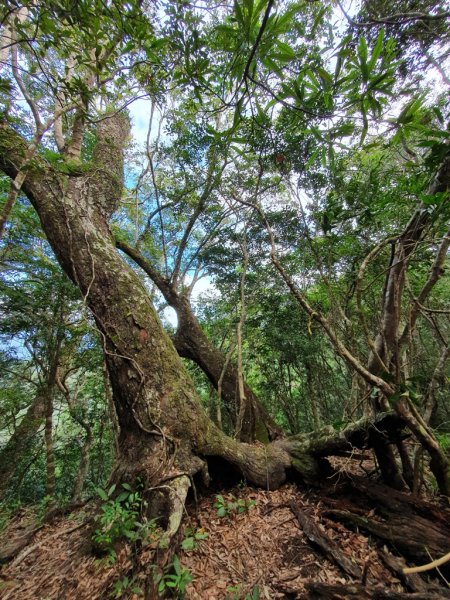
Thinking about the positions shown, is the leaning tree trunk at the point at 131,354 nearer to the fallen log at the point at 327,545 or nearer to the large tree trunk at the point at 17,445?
the fallen log at the point at 327,545

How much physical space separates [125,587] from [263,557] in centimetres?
111

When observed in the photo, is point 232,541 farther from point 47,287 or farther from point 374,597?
point 47,287

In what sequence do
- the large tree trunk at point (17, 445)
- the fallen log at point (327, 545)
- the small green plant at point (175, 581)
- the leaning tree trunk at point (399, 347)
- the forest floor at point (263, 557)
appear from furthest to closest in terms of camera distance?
the large tree trunk at point (17, 445) < the leaning tree trunk at point (399, 347) < the fallen log at point (327, 545) < the forest floor at point (263, 557) < the small green plant at point (175, 581)

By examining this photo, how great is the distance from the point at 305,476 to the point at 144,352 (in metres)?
2.34

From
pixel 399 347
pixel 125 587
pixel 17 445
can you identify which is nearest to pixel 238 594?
pixel 125 587

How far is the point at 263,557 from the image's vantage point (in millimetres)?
2248

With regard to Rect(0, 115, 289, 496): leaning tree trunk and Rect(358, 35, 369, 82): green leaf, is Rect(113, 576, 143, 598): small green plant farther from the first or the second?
Rect(358, 35, 369, 82): green leaf

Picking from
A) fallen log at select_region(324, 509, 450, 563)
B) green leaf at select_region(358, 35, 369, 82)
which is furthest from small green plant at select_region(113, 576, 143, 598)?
green leaf at select_region(358, 35, 369, 82)

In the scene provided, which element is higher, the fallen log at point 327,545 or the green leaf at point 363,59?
the green leaf at point 363,59

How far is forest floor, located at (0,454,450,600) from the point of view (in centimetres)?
186

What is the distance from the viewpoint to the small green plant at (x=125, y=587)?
1773 millimetres

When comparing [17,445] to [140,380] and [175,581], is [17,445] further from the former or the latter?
[175,581]

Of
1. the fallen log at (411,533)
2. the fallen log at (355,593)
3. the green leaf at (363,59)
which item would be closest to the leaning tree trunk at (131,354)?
the fallen log at (411,533)

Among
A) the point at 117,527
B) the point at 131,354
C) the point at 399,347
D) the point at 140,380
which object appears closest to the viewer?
the point at 117,527
